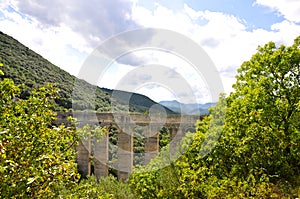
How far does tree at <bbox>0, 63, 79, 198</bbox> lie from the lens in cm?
356

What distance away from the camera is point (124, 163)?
964 inches

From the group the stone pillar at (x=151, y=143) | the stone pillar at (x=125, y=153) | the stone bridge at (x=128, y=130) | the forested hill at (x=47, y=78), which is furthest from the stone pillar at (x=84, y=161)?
the stone pillar at (x=151, y=143)

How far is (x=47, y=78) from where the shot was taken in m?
45.8

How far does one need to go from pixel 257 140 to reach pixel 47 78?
38.7 meters

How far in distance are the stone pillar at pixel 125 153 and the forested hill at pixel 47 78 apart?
241 cm

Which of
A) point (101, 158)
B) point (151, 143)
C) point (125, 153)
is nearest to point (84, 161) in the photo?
point (101, 158)

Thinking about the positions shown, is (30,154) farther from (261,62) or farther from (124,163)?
(124,163)

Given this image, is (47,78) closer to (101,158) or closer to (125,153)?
(101,158)

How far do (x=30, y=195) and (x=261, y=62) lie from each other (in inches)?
421

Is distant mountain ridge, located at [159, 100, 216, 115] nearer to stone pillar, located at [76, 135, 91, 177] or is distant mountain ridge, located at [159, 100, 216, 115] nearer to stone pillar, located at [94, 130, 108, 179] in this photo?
stone pillar, located at [94, 130, 108, 179]

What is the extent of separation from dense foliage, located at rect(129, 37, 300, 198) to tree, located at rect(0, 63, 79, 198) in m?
6.53

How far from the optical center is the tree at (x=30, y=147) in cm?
356

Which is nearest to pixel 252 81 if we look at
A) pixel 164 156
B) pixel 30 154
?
pixel 164 156

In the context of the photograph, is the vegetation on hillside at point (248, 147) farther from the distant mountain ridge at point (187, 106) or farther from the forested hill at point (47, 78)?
the forested hill at point (47, 78)
